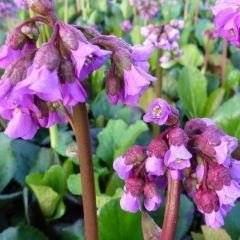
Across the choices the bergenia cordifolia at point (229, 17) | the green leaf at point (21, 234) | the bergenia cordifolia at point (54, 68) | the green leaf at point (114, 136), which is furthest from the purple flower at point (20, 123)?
the green leaf at point (114, 136)

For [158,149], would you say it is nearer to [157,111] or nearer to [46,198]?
[157,111]

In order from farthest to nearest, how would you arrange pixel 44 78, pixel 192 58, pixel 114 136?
pixel 192 58 < pixel 114 136 < pixel 44 78

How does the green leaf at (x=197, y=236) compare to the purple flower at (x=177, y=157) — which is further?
the green leaf at (x=197, y=236)

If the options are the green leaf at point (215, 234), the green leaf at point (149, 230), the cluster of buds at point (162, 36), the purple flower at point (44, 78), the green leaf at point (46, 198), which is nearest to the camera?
the purple flower at point (44, 78)

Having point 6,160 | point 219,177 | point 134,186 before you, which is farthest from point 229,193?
point 6,160

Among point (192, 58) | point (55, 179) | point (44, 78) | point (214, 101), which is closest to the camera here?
point (44, 78)

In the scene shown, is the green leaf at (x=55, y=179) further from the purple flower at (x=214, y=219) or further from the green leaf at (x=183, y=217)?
the purple flower at (x=214, y=219)

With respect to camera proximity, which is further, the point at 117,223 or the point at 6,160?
the point at 6,160
